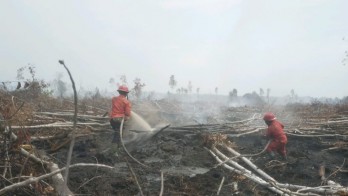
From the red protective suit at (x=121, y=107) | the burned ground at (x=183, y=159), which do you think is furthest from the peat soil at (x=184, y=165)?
the red protective suit at (x=121, y=107)

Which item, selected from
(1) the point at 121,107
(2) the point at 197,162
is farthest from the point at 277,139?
(1) the point at 121,107

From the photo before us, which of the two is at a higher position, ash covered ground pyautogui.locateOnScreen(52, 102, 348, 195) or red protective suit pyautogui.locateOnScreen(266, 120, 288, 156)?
red protective suit pyautogui.locateOnScreen(266, 120, 288, 156)

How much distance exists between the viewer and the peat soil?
18.6ft

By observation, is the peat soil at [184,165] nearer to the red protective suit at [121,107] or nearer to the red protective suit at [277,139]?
the red protective suit at [277,139]

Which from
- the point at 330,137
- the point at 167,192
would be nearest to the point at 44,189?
the point at 167,192

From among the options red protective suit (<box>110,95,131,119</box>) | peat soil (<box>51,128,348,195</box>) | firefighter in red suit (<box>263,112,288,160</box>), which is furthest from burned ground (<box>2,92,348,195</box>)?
red protective suit (<box>110,95,131,119</box>)

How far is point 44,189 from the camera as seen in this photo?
400 cm

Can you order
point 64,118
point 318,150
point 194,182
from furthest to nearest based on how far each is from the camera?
point 64,118
point 318,150
point 194,182

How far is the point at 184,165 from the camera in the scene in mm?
7629

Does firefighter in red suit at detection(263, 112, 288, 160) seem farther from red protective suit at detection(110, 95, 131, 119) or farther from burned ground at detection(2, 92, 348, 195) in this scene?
red protective suit at detection(110, 95, 131, 119)

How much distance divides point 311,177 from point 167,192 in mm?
3408

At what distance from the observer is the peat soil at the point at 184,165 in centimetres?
566

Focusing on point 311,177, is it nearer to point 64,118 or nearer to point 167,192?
point 167,192

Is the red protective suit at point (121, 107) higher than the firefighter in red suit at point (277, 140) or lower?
higher
